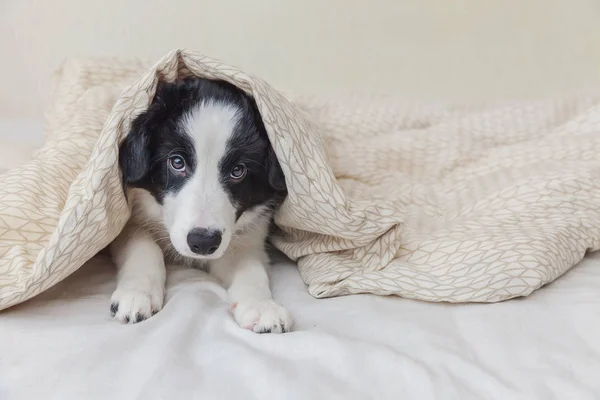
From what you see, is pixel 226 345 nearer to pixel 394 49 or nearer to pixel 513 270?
pixel 513 270

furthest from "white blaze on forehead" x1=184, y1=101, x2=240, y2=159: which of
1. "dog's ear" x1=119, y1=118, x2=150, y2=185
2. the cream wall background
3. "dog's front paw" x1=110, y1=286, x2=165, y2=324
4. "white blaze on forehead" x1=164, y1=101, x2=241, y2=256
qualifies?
the cream wall background

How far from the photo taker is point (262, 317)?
1.37m

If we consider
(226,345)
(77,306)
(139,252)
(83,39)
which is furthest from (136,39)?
(226,345)

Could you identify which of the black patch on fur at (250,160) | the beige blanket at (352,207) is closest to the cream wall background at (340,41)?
the beige blanket at (352,207)

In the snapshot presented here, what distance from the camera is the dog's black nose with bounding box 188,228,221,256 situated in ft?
4.70

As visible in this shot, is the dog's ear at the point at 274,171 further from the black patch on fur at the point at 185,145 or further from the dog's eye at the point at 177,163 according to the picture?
the dog's eye at the point at 177,163

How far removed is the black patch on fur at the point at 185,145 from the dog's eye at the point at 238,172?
0.04 ft

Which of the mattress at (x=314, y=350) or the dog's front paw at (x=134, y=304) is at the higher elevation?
the mattress at (x=314, y=350)

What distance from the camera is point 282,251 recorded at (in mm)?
1920

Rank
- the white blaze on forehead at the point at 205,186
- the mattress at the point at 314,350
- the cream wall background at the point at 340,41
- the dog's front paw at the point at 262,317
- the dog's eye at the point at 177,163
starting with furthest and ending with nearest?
the cream wall background at the point at 340,41
the dog's eye at the point at 177,163
the white blaze on forehead at the point at 205,186
the dog's front paw at the point at 262,317
the mattress at the point at 314,350

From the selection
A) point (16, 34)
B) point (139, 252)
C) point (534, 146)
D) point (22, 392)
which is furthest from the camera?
point (16, 34)

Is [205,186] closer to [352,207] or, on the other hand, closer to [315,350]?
[352,207]

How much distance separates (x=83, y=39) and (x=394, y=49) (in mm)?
1940

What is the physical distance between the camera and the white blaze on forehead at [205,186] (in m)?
1.46
